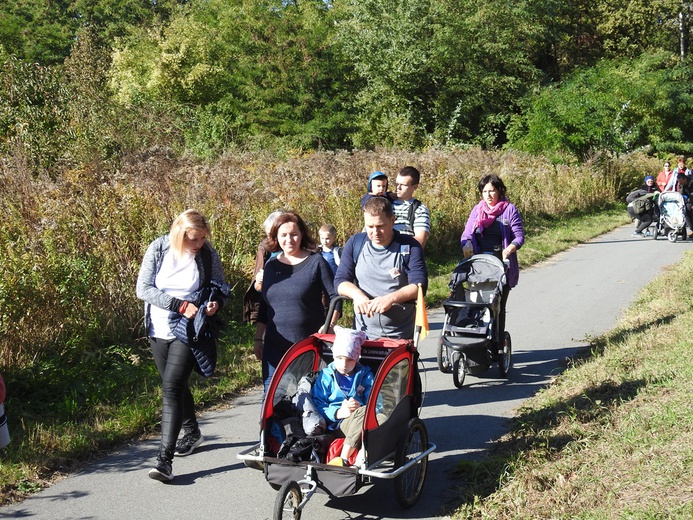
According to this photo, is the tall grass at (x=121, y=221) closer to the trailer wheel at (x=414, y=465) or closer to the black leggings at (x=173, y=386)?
the black leggings at (x=173, y=386)

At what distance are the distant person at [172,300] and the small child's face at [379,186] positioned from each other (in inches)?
99.3

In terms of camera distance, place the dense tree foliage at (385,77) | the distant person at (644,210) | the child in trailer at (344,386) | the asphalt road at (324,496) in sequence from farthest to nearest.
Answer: the dense tree foliage at (385,77), the distant person at (644,210), the asphalt road at (324,496), the child in trailer at (344,386)

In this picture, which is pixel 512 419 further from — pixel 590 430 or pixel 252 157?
pixel 252 157

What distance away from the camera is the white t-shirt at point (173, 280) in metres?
5.76

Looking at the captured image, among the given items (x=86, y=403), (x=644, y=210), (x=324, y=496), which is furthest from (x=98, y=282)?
(x=644, y=210)

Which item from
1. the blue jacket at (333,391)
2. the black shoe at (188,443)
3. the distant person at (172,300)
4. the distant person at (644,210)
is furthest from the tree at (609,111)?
the blue jacket at (333,391)

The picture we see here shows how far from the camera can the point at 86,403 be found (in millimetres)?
7184

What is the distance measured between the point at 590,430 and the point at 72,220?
601 cm

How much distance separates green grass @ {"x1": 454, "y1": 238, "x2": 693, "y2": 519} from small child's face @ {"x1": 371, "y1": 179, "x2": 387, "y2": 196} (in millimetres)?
2524

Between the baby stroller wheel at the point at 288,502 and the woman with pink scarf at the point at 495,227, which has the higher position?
the woman with pink scarf at the point at 495,227

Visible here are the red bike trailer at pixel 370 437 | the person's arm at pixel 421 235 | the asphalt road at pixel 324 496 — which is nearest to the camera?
the red bike trailer at pixel 370 437

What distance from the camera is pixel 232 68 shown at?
39.2 meters

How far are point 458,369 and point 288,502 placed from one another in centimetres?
356

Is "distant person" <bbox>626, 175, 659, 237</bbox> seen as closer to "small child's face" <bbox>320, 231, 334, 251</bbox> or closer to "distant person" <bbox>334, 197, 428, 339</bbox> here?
"small child's face" <bbox>320, 231, 334, 251</bbox>
